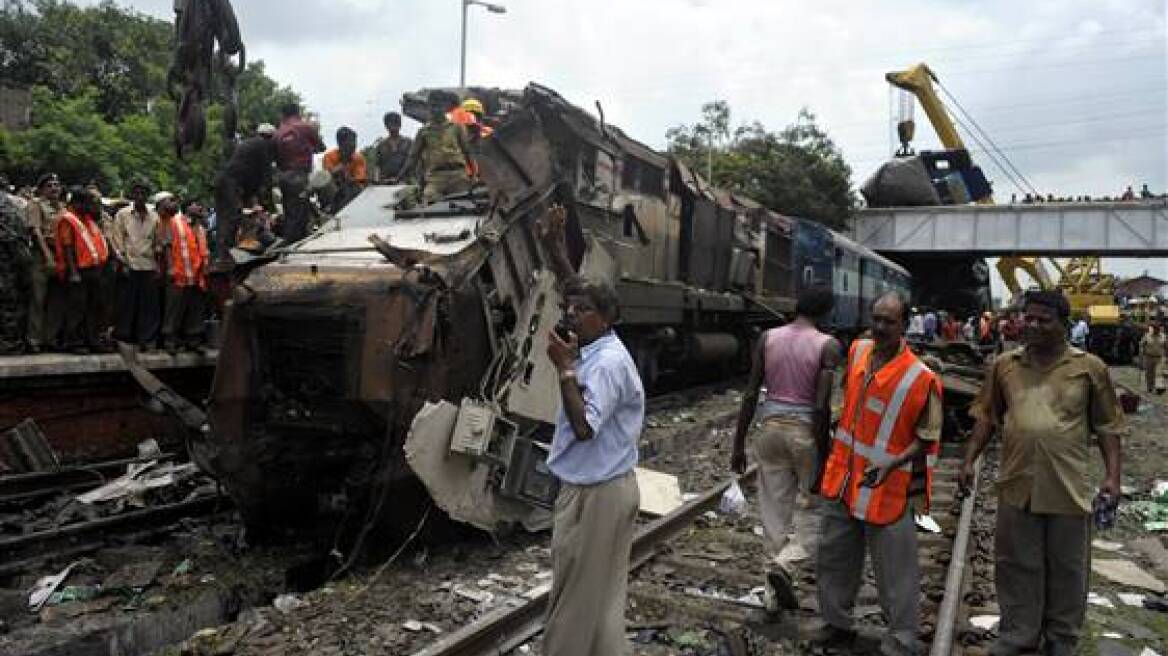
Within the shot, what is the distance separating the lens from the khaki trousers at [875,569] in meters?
4.20

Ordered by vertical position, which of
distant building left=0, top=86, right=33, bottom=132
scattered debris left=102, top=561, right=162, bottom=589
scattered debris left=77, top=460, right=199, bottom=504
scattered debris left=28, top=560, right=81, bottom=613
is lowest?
scattered debris left=28, top=560, right=81, bottom=613

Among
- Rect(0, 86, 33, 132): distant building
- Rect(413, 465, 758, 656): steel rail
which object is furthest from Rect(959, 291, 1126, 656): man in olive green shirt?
Rect(0, 86, 33, 132): distant building

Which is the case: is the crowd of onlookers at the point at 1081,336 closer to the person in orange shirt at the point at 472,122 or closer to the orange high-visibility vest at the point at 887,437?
the person in orange shirt at the point at 472,122

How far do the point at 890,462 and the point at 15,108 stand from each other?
2855cm

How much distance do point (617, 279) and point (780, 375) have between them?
344 cm

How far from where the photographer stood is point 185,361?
948 centimetres

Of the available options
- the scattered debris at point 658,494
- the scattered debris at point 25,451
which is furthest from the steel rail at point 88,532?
the scattered debris at point 658,494

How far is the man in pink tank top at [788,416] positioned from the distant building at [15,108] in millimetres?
26419

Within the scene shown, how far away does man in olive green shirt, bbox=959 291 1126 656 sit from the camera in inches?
162

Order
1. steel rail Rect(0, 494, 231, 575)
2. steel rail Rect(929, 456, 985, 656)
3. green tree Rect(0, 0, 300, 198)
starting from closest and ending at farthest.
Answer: steel rail Rect(929, 456, 985, 656) → steel rail Rect(0, 494, 231, 575) → green tree Rect(0, 0, 300, 198)

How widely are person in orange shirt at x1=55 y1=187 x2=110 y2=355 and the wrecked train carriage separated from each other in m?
2.91

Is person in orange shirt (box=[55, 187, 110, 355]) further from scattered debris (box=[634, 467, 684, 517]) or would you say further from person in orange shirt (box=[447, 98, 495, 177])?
scattered debris (box=[634, 467, 684, 517])

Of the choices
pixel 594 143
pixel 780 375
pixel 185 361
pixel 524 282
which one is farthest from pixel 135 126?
pixel 780 375

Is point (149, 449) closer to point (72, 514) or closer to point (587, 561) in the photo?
point (72, 514)
